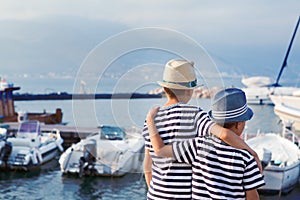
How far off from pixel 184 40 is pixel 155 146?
0.53m

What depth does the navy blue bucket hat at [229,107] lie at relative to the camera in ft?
6.22

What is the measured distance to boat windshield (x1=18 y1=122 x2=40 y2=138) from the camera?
42.6ft

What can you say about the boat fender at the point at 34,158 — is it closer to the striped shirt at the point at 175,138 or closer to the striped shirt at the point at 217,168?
the striped shirt at the point at 175,138

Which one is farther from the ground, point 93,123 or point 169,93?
point 169,93

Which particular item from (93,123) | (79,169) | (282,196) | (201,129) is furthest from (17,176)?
(201,129)

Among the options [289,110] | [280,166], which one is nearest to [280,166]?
[280,166]

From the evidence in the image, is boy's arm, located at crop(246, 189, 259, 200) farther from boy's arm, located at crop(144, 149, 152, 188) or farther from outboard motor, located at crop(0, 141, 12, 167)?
outboard motor, located at crop(0, 141, 12, 167)

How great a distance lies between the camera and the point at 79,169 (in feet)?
35.4

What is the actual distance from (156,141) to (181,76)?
1.09 feet

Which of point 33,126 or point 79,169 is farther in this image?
point 33,126

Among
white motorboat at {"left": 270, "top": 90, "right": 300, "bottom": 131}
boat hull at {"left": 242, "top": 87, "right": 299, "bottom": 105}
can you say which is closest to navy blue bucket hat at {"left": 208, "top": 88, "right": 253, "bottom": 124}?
white motorboat at {"left": 270, "top": 90, "right": 300, "bottom": 131}

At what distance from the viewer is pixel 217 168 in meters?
1.89

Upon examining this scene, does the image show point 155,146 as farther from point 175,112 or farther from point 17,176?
point 17,176

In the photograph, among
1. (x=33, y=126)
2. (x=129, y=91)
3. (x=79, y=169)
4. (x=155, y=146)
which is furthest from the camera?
(x=33, y=126)
